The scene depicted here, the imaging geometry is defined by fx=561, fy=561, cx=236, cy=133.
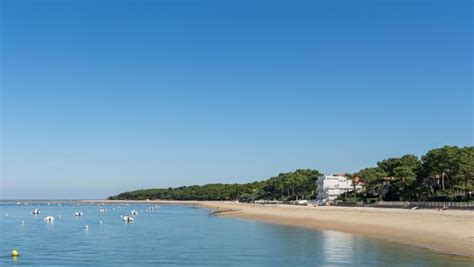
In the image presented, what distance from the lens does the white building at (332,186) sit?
17106 centimetres

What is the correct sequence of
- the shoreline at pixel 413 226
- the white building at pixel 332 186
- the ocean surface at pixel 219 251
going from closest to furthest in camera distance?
the ocean surface at pixel 219 251, the shoreline at pixel 413 226, the white building at pixel 332 186

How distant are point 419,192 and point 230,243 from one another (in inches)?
2775

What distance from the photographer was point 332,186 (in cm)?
17225

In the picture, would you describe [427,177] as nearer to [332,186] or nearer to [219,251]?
[332,186]

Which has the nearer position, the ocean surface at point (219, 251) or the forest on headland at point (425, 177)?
the ocean surface at point (219, 251)

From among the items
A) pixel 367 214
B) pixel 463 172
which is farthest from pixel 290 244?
pixel 463 172

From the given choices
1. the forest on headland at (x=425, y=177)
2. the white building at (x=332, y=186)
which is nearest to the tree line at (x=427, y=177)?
the forest on headland at (x=425, y=177)

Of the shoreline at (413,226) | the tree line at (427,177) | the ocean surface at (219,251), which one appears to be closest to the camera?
the ocean surface at (219,251)

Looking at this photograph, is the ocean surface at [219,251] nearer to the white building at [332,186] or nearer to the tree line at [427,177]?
the tree line at [427,177]

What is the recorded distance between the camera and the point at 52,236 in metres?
62.5

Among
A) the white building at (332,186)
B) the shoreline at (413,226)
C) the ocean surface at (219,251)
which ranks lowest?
the ocean surface at (219,251)

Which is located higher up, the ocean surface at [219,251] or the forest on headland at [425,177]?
the forest on headland at [425,177]

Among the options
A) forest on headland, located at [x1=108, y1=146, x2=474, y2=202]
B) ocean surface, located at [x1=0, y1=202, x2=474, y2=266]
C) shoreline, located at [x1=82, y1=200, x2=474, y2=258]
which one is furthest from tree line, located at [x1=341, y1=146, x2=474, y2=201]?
ocean surface, located at [x1=0, y1=202, x2=474, y2=266]

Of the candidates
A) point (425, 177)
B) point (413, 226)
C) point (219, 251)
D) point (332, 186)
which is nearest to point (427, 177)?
point (425, 177)
